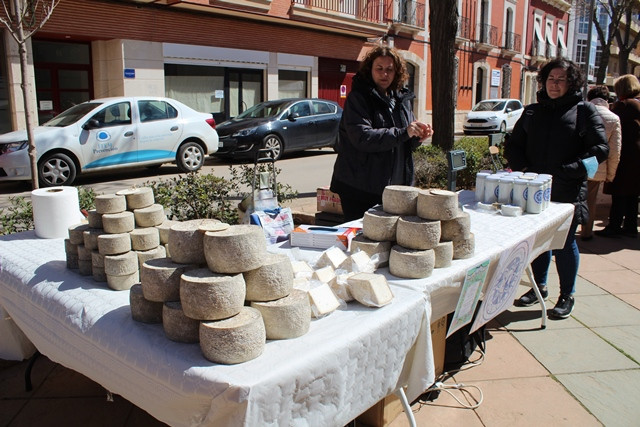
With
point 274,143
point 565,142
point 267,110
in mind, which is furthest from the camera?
point 267,110

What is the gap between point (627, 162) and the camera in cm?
618

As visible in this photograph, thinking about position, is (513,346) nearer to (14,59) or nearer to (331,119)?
(331,119)

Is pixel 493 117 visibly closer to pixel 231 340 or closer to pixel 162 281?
pixel 162 281

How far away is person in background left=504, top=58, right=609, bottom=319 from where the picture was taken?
3811 mm

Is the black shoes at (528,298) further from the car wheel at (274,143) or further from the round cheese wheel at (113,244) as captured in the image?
the car wheel at (274,143)

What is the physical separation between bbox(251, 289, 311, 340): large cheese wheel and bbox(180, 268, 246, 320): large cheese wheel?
4.5 inches

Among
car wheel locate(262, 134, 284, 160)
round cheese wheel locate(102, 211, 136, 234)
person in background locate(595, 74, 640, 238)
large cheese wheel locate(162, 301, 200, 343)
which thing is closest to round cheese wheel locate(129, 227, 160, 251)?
round cheese wheel locate(102, 211, 136, 234)

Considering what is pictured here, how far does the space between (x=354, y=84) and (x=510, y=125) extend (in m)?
21.5

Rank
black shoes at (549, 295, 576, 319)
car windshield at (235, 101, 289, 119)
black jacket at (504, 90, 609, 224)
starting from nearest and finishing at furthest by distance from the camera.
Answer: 1. black jacket at (504, 90, 609, 224)
2. black shoes at (549, 295, 576, 319)
3. car windshield at (235, 101, 289, 119)

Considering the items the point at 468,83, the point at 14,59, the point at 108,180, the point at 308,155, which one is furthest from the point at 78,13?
the point at 468,83

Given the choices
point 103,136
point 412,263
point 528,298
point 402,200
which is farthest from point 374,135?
point 103,136

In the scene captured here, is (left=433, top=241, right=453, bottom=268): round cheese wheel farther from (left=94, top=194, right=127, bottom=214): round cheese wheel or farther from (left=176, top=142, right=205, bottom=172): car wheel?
(left=176, top=142, right=205, bottom=172): car wheel

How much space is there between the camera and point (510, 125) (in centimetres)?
2322

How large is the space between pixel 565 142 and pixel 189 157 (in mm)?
8892
